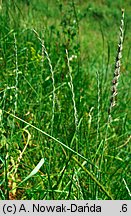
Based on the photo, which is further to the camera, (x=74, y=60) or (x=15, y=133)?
(x=74, y=60)

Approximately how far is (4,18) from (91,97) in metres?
0.79

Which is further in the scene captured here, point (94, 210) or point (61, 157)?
point (61, 157)

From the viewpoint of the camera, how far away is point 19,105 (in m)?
2.31

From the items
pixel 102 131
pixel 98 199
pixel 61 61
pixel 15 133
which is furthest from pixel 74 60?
pixel 98 199

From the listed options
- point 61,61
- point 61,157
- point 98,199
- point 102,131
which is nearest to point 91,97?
point 61,61

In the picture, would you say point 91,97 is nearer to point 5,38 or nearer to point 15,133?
point 5,38

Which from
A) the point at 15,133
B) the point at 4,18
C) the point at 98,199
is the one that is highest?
the point at 4,18

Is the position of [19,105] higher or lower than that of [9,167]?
higher

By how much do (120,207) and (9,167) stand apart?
609 millimetres

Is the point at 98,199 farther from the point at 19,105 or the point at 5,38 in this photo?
the point at 5,38

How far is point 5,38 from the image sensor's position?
2.79 m

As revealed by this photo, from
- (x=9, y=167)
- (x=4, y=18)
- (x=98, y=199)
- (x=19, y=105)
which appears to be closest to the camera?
(x=98, y=199)

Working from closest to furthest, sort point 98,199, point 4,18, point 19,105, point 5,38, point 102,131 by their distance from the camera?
point 98,199 → point 19,105 → point 102,131 → point 5,38 → point 4,18

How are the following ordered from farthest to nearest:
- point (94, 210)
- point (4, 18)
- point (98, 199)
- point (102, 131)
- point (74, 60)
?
point (74, 60) → point (4, 18) → point (102, 131) → point (98, 199) → point (94, 210)
